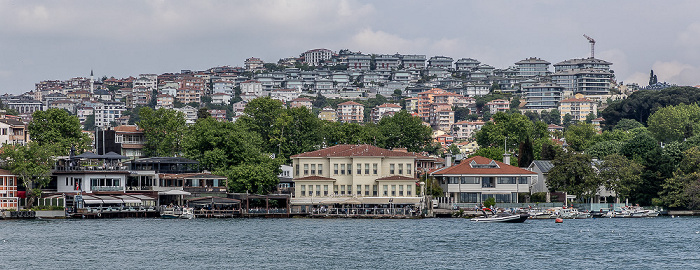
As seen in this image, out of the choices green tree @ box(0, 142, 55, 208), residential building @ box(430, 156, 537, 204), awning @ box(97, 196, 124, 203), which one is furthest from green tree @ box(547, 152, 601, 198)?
green tree @ box(0, 142, 55, 208)

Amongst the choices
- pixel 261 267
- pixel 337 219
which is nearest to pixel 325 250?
pixel 261 267

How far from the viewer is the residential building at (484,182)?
89188 mm

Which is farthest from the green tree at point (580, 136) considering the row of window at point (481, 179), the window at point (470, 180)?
the window at point (470, 180)

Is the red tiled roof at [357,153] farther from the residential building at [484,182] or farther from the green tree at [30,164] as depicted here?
the green tree at [30,164]

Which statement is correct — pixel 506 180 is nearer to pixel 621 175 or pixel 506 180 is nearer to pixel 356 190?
pixel 621 175

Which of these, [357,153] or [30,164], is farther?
[357,153]

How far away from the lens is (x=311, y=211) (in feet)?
276

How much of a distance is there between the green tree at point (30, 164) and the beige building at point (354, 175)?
19.7 metres

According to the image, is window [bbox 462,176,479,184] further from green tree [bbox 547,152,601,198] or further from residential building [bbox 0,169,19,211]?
residential building [bbox 0,169,19,211]

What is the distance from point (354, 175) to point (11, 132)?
Result: 43.6 metres

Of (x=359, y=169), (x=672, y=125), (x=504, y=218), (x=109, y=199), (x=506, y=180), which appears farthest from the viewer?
(x=672, y=125)

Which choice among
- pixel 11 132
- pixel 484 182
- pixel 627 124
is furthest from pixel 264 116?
pixel 627 124

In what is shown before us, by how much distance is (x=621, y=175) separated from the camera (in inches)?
3573

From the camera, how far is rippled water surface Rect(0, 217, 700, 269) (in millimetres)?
52406
